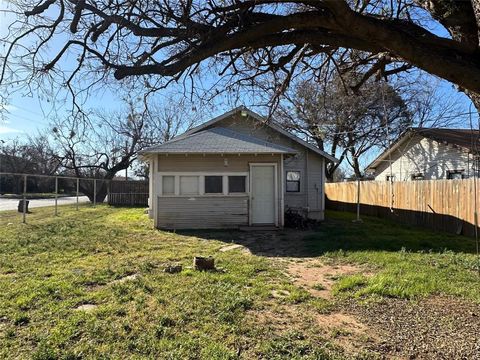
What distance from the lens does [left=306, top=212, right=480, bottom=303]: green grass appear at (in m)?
5.79

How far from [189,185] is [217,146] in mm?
1716

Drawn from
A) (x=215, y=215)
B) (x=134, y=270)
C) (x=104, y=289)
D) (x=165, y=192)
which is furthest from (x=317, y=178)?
(x=104, y=289)

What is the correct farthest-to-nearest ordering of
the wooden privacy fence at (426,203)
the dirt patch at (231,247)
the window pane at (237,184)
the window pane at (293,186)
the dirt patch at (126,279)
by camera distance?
1. the window pane at (293,186)
2. the window pane at (237,184)
3. the wooden privacy fence at (426,203)
4. the dirt patch at (231,247)
5. the dirt patch at (126,279)

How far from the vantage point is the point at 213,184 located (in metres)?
13.9

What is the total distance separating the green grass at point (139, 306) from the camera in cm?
380

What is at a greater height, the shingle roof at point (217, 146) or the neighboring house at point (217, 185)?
the shingle roof at point (217, 146)

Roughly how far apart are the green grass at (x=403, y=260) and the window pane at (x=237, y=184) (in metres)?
3.12

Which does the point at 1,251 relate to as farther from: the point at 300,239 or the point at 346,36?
the point at 346,36

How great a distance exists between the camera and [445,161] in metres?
18.9

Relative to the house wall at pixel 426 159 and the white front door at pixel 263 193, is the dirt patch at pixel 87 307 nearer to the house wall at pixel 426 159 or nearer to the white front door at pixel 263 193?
the white front door at pixel 263 193

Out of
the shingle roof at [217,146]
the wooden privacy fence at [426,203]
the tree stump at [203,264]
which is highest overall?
the shingle roof at [217,146]

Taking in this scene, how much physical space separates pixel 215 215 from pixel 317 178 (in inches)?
241

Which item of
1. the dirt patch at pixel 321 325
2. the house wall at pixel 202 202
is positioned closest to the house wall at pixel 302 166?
the house wall at pixel 202 202

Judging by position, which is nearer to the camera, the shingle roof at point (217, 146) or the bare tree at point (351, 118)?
the shingle roof at point (217, 146)
